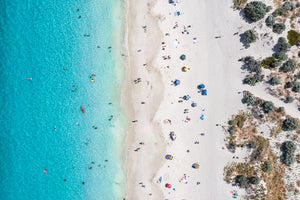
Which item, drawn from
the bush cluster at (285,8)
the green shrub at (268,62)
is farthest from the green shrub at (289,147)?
the bush cluster at (285,8)

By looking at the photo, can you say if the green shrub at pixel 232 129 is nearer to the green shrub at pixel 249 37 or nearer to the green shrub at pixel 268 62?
the green shrub at pixel 268 62

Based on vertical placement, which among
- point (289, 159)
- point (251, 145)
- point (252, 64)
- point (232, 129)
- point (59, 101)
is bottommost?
point (289, 159)

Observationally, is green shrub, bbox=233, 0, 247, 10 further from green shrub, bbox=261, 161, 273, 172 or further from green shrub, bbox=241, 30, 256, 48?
green shrub, bbox=261, 161, 273, 172

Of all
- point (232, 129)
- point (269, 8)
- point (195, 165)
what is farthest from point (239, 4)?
point (195, 165)

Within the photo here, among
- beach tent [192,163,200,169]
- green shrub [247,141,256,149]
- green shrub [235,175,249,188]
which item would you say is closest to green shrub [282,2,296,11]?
green shrub [247,141,256,149]

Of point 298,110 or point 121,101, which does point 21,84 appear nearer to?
point 121,101

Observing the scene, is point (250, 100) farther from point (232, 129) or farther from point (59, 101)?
point (59, 101)
